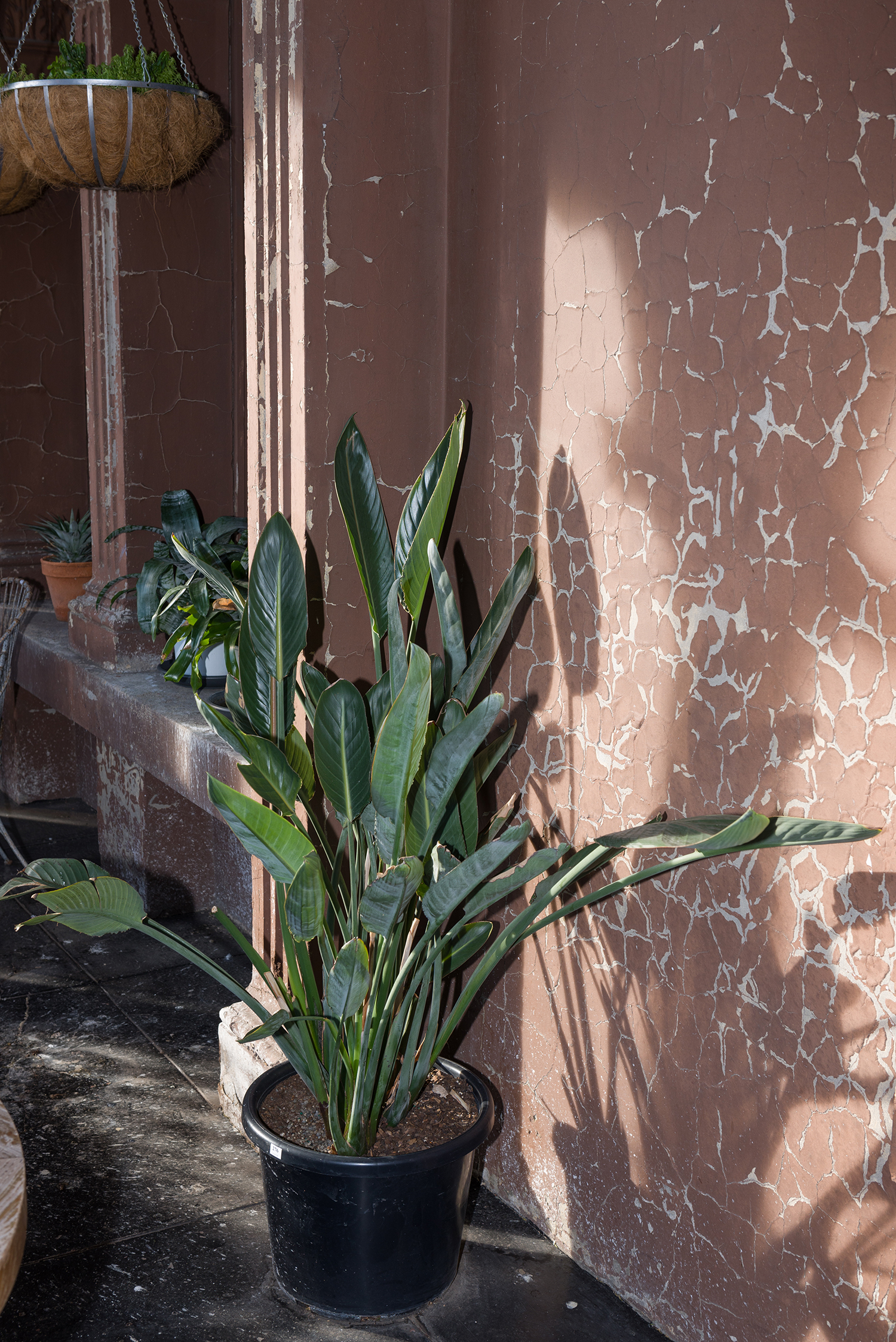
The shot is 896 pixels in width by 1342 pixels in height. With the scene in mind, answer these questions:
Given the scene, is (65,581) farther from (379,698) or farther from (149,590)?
(379,698)

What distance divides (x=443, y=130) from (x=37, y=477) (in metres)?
3.02

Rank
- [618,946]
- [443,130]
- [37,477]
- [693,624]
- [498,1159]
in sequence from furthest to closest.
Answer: [37,477], [498,1159], [443,130], [618,946], [693,624]

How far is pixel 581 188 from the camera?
1708mm

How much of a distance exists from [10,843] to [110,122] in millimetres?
2380

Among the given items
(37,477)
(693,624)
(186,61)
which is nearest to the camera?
(693,624)

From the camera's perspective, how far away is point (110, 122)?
7.82 feet

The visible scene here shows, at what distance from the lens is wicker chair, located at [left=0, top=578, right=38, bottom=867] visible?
3779mm

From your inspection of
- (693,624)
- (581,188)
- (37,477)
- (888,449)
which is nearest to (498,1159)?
(693,624)

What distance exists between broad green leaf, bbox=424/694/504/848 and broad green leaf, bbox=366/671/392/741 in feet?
0.64

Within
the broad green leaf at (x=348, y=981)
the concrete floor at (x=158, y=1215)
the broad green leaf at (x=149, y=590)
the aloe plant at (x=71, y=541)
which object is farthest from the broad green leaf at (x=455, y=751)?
the aloe plant at (x=71, y=541)

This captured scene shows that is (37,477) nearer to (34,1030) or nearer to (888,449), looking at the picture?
(34,1030)

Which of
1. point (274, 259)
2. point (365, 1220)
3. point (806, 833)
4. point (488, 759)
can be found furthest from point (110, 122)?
point (365, 1220)

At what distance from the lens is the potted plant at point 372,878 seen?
5.04ft

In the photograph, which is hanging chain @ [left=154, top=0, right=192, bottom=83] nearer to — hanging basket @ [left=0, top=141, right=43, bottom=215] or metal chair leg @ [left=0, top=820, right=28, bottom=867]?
hanging basket @ [left=0, top=141, right=43, bottom=215]
